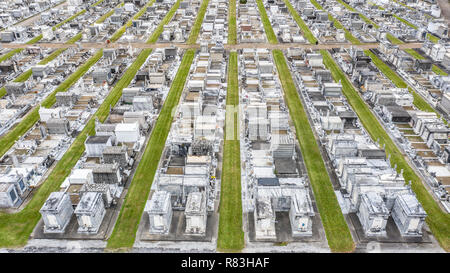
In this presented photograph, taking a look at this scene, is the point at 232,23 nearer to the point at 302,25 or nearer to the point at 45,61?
the point at 302,25

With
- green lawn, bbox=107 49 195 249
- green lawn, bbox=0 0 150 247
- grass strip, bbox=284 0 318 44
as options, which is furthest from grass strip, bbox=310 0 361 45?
green lawn, bbox=0 0 150 247

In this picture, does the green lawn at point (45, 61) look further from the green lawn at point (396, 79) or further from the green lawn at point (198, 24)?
the green lawn at point (396, 79)

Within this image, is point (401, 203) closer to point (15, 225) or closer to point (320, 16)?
point (15, 225)

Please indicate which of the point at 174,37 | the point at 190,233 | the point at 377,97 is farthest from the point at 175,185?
the point at 174,37

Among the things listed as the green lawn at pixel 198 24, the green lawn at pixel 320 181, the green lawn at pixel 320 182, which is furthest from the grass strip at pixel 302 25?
the green lawn at pixel 320 182

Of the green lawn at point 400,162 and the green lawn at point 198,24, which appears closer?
the green lawn at point 400,162

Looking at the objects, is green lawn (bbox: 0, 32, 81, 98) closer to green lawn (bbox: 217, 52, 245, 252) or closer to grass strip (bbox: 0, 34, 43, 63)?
grass strip (bbox: 0, 34, 43, 63)
